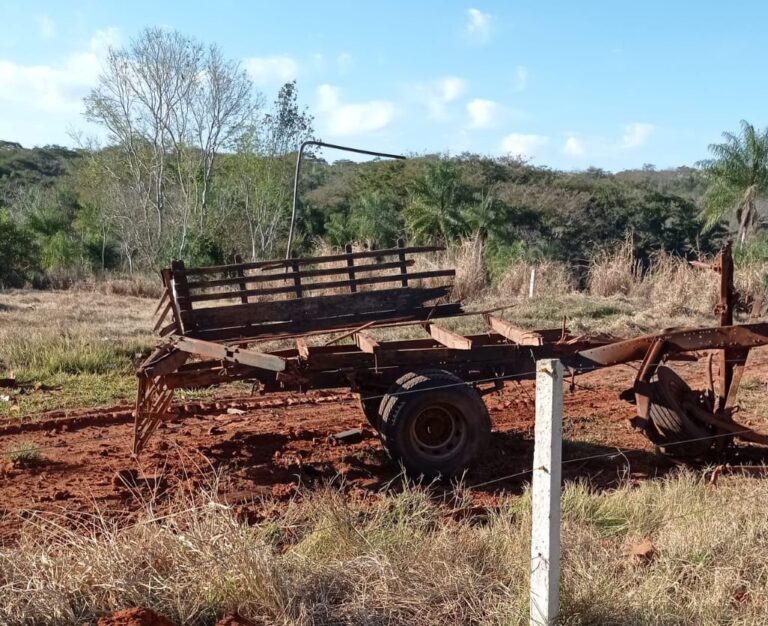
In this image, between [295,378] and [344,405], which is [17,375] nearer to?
[344,405]

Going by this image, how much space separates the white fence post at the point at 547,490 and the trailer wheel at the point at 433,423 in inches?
119

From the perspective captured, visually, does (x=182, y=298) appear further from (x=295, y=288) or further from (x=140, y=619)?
(x=140, y=619)

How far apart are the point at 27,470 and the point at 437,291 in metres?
3.95

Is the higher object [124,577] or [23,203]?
[23,203]

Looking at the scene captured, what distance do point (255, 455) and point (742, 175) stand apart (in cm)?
2743

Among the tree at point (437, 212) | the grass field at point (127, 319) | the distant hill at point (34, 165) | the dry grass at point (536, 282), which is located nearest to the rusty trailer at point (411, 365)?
the grass field at point (127, 319)

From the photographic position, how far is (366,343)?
7.35 metres

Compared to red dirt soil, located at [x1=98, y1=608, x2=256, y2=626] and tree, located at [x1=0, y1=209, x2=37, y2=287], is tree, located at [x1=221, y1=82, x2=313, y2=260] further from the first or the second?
red dirt soil, located at [x1=98, y1=608, x2=256, y2=626]

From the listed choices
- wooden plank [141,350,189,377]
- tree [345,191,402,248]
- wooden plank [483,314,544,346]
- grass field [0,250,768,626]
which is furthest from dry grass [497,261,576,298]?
grass field [0,250,768,626]

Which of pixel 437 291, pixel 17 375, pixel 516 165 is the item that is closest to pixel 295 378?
pixel 437 291

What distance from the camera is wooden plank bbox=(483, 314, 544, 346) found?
7.18 metres

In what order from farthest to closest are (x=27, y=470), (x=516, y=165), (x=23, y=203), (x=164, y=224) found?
1. (x=516, y=165)
2. (x=23, y=203)
3. (x=164, y=224)
4. (x=27, y=470)

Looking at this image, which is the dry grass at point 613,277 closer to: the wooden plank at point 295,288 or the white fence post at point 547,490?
the wooden plank at point 295,288

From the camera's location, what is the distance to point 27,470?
271 inches
